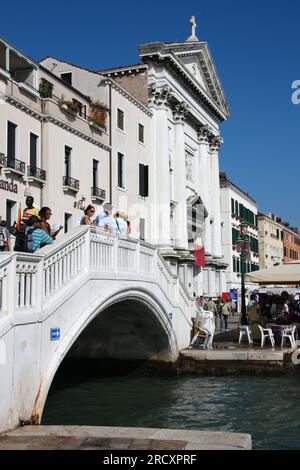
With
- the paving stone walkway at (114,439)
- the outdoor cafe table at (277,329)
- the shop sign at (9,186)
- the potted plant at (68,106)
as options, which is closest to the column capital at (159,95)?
the potted plant at (68,106)

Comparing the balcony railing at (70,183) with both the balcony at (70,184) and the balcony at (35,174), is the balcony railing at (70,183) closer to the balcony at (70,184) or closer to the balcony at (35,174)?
the balcony at (70,184)

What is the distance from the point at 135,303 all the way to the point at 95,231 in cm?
402

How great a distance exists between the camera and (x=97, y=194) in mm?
25359

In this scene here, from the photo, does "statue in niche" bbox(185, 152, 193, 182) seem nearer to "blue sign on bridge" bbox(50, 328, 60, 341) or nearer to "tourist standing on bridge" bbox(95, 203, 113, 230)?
"tourist standing on bridge" bbox(95, 203, 113, 230)

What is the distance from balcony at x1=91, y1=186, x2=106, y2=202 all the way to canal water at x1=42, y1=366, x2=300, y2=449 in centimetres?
1091

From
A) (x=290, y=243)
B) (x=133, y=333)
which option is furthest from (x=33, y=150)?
(x=290, y=243)

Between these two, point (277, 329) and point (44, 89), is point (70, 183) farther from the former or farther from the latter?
point (277, 329)

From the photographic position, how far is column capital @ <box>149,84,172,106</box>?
32.2 metres

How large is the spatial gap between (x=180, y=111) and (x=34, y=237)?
27.6m

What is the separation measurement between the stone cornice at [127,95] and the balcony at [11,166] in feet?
30.2

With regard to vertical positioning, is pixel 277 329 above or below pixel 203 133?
below

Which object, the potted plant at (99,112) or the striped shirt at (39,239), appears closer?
the striped shirt at (39,239)

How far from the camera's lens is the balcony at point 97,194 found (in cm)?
2512
